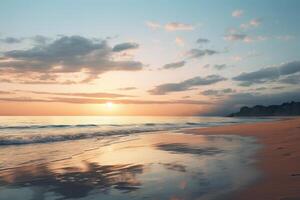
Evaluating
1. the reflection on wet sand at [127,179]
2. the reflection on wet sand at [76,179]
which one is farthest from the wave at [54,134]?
the reflection on wet sand at [76,179]

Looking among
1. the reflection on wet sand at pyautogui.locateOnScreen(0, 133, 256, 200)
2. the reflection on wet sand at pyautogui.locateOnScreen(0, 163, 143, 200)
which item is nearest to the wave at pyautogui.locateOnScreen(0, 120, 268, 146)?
the reflection on wet sand at pyautogui.locateOnScreen(0, 133, 256, 200)

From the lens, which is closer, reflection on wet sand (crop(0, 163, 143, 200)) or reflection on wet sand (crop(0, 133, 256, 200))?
reflection on wet sand (crop(0, 133, 256, 200))

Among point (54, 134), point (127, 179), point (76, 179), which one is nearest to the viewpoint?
point (127, 179)

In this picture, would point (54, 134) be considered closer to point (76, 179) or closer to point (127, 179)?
point (76, 179)

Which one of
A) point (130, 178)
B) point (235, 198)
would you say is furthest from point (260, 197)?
point (130, 178)

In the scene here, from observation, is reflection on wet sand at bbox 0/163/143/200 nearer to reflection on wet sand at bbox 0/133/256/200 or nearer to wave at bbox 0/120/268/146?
reflection on wet sand at bbox 0/133/256/200

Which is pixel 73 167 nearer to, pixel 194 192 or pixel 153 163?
pixel 153 163

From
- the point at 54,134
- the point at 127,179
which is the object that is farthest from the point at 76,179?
the point at 54,134

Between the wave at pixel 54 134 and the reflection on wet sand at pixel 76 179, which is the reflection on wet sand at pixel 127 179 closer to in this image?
the reflection on wet sand at pixel 76 179

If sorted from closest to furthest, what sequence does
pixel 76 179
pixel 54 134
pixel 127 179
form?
1. pixel 127 179
2. pixel 76 179
3. pixel 54 134

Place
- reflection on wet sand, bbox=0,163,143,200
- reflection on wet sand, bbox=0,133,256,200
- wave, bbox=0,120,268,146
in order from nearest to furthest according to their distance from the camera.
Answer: reflection on wet sand, bbox=0,133,256,200 < reflection on wet sand, bbox=0,163,143,200 < wave, bbox=0,120,268,146

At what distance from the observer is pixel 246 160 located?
12148 mm

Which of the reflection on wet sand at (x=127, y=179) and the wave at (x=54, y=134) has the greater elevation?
the wave at (x=54, y=134)

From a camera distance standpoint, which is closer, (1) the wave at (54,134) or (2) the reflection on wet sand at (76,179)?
(2) the reflection on wet sand at (76,179)
